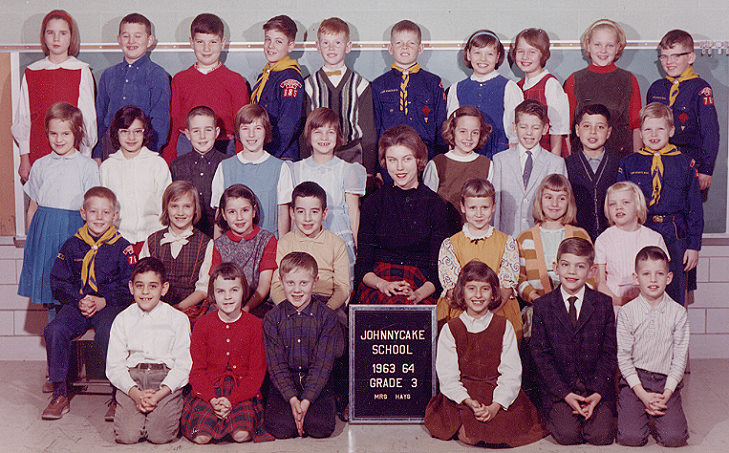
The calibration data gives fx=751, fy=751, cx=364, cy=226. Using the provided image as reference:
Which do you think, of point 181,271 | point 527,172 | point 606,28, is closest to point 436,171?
point 527,172

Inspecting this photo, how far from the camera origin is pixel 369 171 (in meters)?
4.58

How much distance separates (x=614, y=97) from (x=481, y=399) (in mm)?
2213

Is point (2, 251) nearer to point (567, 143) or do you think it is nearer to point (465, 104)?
point (465, 104)

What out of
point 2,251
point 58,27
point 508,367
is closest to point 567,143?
point 508,367

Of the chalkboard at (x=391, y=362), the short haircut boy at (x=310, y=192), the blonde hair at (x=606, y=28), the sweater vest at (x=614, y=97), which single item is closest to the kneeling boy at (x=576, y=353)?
the chalkboard at (x=391, y=362)

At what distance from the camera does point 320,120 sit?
423 centimetres

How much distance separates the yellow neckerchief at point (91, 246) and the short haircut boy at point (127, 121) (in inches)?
23.7

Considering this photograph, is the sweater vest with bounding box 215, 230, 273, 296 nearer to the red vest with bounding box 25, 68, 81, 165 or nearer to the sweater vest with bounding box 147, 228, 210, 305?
the sweater vest with bounding box 147, 228, 210, 305

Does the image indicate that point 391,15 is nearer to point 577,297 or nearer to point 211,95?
point 211,95

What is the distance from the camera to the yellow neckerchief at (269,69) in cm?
456

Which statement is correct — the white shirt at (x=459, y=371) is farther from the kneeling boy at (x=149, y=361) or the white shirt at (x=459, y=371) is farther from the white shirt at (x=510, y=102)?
the white shirt at (x=510, y=102)

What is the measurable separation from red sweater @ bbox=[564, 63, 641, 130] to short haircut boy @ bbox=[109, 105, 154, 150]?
8.47ft

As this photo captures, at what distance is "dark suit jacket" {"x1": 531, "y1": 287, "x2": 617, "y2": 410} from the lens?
11.5ft

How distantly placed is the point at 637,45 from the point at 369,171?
6.33 feet
